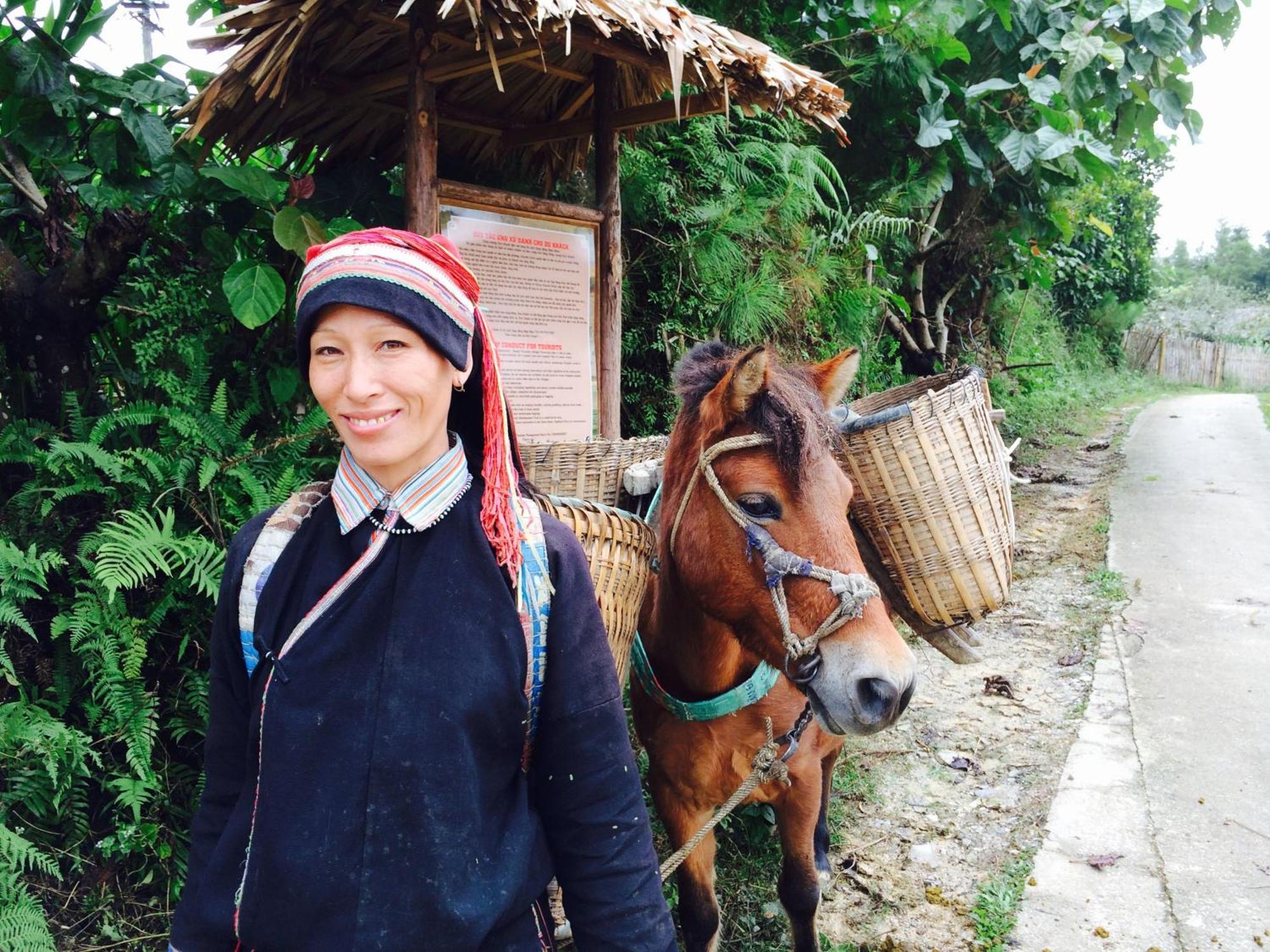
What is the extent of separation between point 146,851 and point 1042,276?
10721 millimetres

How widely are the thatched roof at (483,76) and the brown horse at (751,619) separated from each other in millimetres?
1084

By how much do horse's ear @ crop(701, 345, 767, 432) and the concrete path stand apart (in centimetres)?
244

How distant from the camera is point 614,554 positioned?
6.61ft

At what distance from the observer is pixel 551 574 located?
142cm

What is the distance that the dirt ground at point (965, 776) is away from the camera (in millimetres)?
3422

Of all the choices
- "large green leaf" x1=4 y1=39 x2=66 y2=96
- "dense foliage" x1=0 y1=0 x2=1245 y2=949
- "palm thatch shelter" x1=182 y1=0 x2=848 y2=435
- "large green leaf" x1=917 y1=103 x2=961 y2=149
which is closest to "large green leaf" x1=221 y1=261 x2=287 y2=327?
"dense foliage" x1=0 y1=0 x2=1245 y2=949

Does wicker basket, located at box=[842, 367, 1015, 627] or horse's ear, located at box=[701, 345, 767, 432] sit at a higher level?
horse's ear, located at box=[701, 345, 767, 432]

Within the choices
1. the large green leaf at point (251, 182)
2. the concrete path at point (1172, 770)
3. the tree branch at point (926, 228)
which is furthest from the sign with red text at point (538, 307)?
the tree branch at point (926, 228)

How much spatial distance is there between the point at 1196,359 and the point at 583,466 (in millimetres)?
32659

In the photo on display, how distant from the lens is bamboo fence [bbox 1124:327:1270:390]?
2703 cm

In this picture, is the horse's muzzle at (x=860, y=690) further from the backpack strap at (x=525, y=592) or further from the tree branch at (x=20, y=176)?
the tree branch at (x=20, y=176)

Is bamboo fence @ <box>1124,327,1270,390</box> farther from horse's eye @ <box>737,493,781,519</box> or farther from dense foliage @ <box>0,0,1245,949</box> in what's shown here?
dense foliage @ <box>0,0,1245,949</box>

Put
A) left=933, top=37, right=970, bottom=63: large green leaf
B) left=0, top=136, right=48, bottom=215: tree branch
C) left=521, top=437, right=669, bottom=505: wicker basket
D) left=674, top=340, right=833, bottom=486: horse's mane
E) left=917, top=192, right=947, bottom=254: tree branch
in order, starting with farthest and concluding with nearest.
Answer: left=917, top=192, right=947, bottom=254: tree branch → left=933, top=37, right=970, bottom=63: large green leaf → left=0, top=136, right=48, bottom=215: tree branch → left=521, top=437, right=669, bottom=505: wicker basket → left=674, top=340, right=833, bottom=486: horse's mane

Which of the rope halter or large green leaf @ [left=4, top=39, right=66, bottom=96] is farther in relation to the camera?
large green leaf @ [left=4, top=39, right=66, bottom=96]
